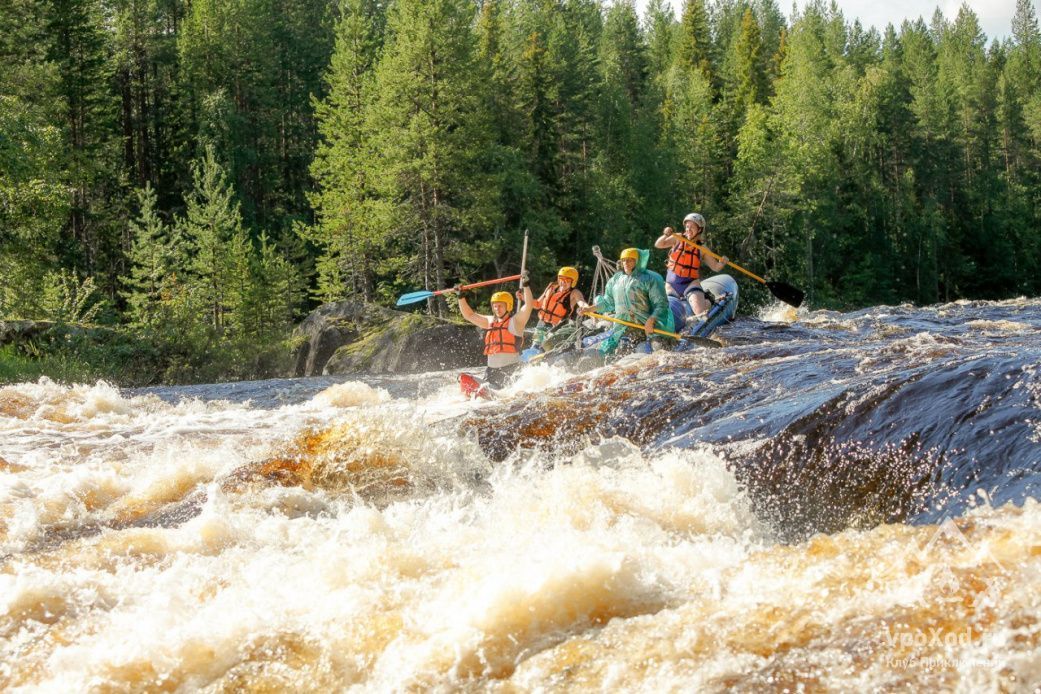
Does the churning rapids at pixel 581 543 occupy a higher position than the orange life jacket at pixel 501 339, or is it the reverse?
A: the orange life jacket at pixel 501 339

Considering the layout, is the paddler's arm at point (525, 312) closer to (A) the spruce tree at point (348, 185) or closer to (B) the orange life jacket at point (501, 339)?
(B) the orange life jacket at point (501, 339)

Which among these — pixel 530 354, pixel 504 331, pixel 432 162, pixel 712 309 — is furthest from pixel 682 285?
pixel 432 162

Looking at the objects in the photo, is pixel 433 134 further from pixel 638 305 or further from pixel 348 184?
pixel 638 305

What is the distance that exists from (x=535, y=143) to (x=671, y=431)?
28328 mm

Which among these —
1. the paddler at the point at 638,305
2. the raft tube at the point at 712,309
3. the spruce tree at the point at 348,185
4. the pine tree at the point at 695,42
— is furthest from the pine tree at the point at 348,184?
the pine tree at the point at 695,42

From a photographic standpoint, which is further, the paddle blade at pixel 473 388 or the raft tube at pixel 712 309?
the raft tube at pixel 712 309

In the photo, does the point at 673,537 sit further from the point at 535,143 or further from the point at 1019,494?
the point at 535,143

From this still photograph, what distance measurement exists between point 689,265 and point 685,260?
104 millimetres

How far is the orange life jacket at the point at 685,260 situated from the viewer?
1440 cm

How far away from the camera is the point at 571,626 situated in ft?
12.8

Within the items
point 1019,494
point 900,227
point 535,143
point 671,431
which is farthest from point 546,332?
point 900,227

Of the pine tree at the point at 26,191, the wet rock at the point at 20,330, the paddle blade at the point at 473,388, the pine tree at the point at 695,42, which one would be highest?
the pine tree at the point at 695,42

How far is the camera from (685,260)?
47.4 feet

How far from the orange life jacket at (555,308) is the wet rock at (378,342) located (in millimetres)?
7076
